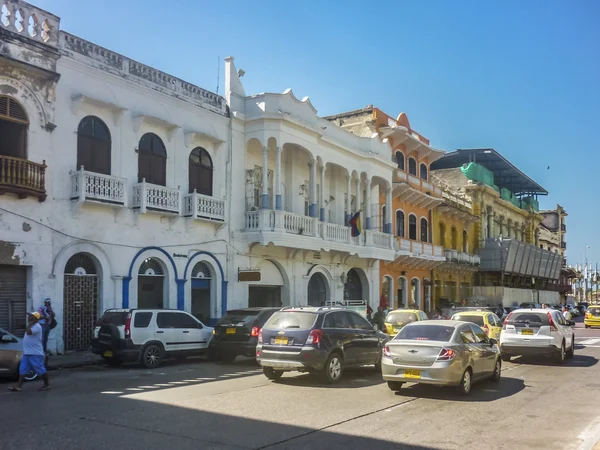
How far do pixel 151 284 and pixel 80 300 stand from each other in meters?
3.06

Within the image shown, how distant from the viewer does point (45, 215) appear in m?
18.3

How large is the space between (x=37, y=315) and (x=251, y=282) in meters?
14.3

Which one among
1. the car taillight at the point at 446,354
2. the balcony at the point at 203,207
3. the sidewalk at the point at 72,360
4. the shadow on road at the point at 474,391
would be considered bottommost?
the sidewalk at the point at 72,360

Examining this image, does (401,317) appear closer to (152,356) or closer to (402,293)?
(152,356)

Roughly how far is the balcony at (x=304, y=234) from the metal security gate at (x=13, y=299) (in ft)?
30.9

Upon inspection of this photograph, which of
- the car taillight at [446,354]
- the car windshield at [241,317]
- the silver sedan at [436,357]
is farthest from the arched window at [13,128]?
the car taillight at [446,354]

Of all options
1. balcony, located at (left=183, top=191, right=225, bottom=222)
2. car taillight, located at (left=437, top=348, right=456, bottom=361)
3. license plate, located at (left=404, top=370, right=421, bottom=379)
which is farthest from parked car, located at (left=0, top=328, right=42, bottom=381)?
balcony, located at (left=183, top=191, right=225, bottom=222)

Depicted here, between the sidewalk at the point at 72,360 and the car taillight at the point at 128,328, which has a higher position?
the car taillight at the point at 128,328

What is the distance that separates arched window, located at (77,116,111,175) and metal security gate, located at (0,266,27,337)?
3865mm

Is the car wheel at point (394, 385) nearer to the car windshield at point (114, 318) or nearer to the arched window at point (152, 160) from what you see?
the car windshield at point (114, 318)

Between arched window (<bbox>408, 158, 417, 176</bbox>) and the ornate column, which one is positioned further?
arched window (<bbox>408, 158, 417, 176</bbox>)

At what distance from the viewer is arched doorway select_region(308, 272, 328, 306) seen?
31.0 meters

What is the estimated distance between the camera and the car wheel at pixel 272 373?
14.2m

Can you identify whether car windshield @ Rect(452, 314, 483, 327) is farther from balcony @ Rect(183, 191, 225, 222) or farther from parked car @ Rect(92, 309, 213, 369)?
balcony @ Rect(183, 191, 225, 222)
